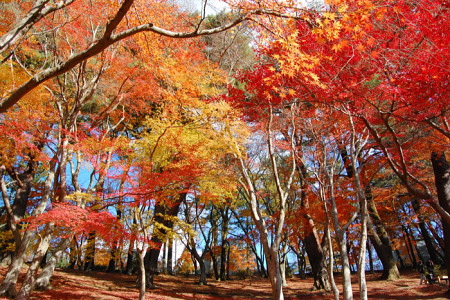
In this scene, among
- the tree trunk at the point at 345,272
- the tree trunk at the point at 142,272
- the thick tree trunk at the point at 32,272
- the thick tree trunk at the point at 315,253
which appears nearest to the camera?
the thick tree trunk at the point at 32,272

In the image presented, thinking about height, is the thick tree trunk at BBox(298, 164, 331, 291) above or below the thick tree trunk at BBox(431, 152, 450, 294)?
below

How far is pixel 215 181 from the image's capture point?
9.74 m

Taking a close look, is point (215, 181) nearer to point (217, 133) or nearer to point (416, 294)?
point (217, 133)

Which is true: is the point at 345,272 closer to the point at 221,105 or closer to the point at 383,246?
the point at 221,105

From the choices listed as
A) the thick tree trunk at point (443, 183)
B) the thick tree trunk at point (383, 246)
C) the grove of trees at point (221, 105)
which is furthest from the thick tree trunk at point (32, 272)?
the thick tree trunk at point (383, 246)

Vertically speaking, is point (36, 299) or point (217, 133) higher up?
point (217, 133)

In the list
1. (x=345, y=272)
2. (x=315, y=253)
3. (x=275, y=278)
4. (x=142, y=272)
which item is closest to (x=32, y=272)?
(x=142, y=272)

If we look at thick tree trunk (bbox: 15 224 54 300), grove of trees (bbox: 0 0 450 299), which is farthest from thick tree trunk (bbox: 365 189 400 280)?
thick tree trunk (bbox: 15 224 54 300)

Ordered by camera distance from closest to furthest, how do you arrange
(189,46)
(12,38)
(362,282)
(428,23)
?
(12,38) < (428,23) < (362,282) < (189,46)

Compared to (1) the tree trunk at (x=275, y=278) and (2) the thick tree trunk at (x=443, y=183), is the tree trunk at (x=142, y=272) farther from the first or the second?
(2) the thick tree trunk at (x=443, y=183)

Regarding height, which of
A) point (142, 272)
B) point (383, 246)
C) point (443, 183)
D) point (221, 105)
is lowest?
point (142, 272)

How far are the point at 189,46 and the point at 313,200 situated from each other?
30.9 feet

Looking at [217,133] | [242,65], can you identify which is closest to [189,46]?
[242,65]

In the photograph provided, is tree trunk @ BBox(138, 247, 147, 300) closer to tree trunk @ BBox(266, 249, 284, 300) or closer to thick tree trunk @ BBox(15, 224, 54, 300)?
thick tree trunk @ BBox(15, 224, 54, 300)
